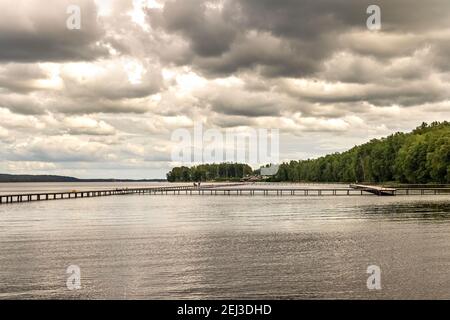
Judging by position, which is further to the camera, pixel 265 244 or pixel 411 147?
pixel 411 147

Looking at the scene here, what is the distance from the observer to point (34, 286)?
1018 inches

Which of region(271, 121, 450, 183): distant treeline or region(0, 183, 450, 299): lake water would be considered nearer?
region(0, 183, 450, 299): lake water

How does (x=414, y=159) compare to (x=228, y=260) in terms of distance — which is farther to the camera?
(x=414, y=159)

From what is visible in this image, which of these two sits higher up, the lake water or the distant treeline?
the distant treeline

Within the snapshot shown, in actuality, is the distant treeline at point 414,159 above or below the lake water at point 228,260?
above

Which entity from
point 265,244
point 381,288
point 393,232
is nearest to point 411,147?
point 393,232

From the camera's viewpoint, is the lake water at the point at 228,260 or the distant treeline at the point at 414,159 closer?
the lake water at the point at 228,260

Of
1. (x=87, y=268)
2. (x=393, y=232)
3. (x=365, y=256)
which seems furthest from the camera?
(x=393, y=232)

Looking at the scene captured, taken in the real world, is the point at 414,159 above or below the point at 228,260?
above
